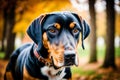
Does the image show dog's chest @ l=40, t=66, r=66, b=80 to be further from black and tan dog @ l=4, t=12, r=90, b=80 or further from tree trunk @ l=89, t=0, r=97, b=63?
tree trunk @ l=89, t=0, r=97, b=63

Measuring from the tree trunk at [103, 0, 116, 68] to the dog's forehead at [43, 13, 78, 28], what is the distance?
1.08 m

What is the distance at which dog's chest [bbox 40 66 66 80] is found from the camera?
2793mm

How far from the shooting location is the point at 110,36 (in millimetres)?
3768

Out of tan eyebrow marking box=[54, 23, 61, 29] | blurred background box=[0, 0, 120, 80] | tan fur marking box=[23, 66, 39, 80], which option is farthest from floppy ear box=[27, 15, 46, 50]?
blurred background box=[0, 0, 120, 80]

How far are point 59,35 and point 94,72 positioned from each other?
1.16 metres

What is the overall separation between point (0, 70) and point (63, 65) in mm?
1381

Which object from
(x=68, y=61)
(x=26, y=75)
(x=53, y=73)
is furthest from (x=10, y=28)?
(x=68, y=61)

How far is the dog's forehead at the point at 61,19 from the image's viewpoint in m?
2.67

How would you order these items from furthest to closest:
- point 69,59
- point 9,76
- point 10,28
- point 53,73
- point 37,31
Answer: point 10,28 → point 9,76 → point 53,73 → point 37,31 → point 69,59

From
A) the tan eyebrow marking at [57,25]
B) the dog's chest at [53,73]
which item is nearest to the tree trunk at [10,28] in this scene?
the dog's chest at [53,73]

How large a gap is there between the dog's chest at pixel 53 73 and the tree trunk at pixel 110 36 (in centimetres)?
101

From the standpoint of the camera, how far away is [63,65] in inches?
102

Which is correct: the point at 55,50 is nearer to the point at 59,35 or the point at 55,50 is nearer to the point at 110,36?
the point at 59,35

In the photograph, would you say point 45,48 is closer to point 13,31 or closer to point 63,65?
point 63,65
